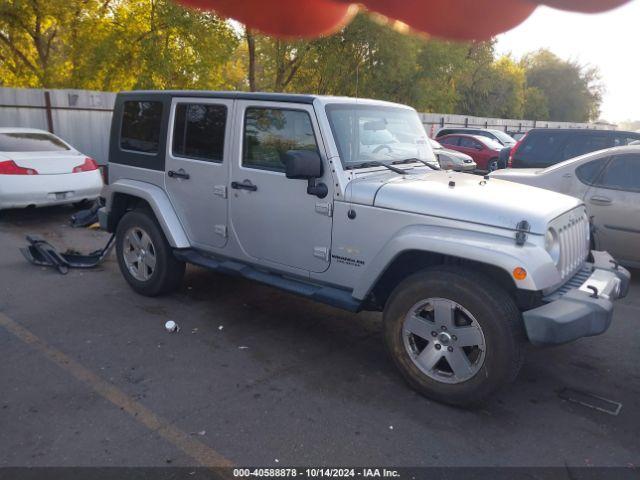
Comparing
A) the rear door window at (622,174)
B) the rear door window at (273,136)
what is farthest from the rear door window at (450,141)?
the rear door window at (273,136)

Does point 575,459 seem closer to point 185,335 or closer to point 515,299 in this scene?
point 515,299

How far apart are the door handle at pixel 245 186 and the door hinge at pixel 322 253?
751mm

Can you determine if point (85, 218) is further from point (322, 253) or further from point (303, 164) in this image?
point (303, 164)

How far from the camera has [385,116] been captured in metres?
4.32

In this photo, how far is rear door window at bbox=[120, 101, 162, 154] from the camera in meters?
5.07

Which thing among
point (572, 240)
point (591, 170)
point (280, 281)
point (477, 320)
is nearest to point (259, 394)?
point (280, 281)

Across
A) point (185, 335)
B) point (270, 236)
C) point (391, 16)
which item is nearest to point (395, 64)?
point (391, 16)

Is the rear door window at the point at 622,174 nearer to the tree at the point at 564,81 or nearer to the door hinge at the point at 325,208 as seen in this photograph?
the door hinge at the point at 325,208

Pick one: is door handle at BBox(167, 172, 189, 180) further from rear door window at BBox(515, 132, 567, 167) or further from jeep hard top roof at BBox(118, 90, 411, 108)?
rear door window at BBox(515, 132, 567, 167)

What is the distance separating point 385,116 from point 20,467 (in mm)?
3392

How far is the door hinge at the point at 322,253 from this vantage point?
156 inches

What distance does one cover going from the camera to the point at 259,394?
11.8ft

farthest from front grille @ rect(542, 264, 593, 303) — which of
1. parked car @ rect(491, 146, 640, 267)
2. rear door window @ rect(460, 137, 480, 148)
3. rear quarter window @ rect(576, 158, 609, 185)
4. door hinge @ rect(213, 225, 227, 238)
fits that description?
rear door window @ rect(460, 137, 480, 148)

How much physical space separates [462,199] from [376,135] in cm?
114
